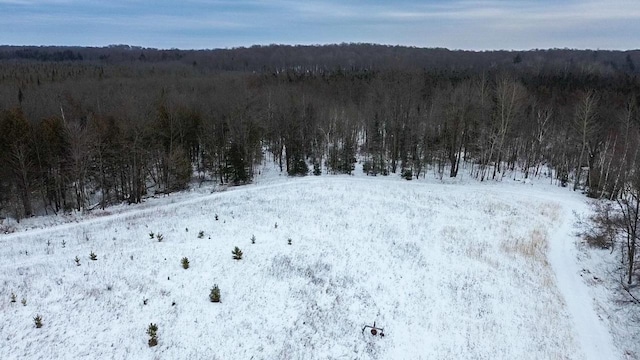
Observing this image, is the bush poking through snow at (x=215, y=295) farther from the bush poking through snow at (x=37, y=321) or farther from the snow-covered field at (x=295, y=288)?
the bush poking through snow at (x=37, y=321)

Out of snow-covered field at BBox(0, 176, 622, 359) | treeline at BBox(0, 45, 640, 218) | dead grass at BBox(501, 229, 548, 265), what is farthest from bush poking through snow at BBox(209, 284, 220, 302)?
treeline at BBox(0, 45, 640, 218)

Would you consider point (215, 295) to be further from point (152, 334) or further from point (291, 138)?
point (291, 138)

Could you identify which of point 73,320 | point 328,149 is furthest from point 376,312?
point 328,149

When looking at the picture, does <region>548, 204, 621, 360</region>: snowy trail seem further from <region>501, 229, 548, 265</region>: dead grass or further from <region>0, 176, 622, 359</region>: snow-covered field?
<region>501, 229, 548, 265</region>: dead grass

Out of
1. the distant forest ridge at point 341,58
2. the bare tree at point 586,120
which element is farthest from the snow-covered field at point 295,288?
the distant forest ridge at point 341,58

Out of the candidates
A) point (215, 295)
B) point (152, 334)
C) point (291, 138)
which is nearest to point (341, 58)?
point (291, 138)

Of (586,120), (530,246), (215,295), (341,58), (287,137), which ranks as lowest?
(530,246)
